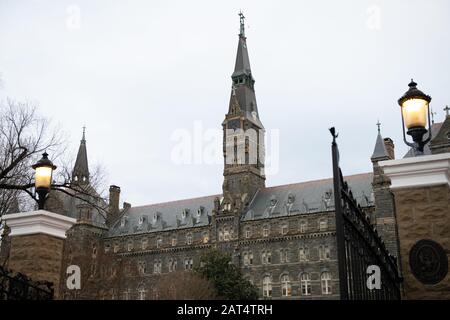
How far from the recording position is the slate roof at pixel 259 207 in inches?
2670

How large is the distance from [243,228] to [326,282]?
13.9m

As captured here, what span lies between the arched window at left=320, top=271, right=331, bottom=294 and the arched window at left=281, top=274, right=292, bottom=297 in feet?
13.2

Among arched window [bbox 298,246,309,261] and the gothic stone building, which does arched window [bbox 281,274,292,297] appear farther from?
arched window [bbox 298,246,309,261]

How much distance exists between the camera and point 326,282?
61.9 metres

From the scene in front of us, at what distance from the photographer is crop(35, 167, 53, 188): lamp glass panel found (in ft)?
38.8

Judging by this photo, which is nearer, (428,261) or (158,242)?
(428,261)

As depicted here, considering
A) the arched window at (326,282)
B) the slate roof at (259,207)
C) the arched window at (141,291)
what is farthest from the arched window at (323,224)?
the arched window at (141,291)

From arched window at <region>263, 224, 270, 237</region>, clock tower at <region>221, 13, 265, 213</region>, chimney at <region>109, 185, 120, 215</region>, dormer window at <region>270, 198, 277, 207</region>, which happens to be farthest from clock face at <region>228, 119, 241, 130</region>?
chimney at <region>109, 185, 120, 215</region>

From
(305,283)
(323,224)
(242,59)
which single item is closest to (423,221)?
(305,283)

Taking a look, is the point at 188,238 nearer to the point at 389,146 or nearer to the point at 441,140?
the point at 389,146

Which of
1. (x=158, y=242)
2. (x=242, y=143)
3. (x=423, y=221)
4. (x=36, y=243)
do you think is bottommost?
(x=423, y=221)

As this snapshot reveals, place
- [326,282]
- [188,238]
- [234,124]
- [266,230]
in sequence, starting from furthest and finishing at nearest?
[234,124] < [188,238] < [266,230] < [326,282]

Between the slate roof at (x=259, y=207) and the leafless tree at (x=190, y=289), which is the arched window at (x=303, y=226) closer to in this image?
the slate roof at (x=259, y=207)
